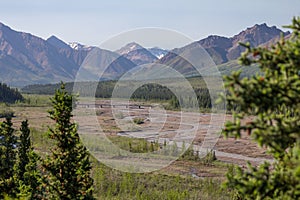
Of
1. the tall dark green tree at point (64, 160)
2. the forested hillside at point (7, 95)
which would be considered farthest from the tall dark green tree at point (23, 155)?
the forested hillside at point (7, 95)

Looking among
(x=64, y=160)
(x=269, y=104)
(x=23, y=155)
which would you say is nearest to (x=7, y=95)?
(x=23, y=155)

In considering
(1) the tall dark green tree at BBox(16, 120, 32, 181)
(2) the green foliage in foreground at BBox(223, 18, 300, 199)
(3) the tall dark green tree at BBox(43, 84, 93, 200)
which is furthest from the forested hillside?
(2) the green foliage in foreground at BBox(223, 18, 300, 199)

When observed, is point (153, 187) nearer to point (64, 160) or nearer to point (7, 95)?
point (64, 160)

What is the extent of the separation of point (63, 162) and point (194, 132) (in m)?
85.2

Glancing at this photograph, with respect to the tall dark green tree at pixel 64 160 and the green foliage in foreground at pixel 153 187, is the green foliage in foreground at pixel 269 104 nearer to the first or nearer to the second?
the tall dark green tree at pixel 64 160

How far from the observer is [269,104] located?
6.71 meters

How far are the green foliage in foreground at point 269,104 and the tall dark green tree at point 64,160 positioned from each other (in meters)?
11.3

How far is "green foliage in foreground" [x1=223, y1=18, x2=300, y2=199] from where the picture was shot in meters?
6.51

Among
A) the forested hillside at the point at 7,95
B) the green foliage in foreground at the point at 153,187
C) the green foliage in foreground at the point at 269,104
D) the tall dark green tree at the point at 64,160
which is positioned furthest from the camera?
the forested hillside at the point at 7,95

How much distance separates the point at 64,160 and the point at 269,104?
12324 millimetres

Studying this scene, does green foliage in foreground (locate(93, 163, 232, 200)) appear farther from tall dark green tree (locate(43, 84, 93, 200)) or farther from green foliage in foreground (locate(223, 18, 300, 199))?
green foliage in foreground (locate(223, 18, 300, 199))

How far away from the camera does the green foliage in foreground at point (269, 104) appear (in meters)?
6.51

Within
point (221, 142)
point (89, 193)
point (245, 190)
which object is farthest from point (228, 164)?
point (245, 190)

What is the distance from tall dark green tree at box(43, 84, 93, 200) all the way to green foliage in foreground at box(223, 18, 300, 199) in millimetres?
11343
